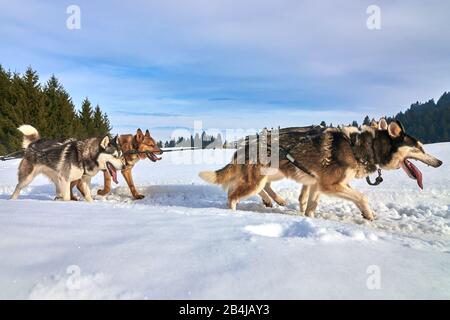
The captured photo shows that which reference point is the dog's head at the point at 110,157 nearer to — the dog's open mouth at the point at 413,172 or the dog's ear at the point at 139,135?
the dog's ear at the point at 139,135

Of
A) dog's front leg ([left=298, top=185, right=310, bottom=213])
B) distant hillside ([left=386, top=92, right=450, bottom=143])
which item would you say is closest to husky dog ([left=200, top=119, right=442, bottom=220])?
dog's front leg ([left=298, top=185, right=310, bottom=213])

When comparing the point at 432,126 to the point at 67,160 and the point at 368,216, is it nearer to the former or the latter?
the point at 368,216

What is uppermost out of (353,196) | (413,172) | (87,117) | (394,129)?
(87,117)

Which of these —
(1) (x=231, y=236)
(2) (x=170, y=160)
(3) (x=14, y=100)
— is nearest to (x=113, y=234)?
(1) (x=231, y=236)

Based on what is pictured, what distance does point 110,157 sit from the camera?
786 centimetres

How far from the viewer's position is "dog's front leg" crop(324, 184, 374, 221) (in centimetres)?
570

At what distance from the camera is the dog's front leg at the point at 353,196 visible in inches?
224

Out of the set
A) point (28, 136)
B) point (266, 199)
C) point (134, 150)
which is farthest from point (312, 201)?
point (28, 136)

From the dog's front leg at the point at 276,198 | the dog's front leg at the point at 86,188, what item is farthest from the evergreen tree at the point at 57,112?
the dog's front leg at the point at 276,198

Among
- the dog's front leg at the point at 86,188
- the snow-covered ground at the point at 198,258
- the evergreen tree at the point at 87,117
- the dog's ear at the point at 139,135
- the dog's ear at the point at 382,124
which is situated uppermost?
the evergreen tree at the point at 87,117

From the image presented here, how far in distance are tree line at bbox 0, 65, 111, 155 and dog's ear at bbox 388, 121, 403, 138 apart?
3089cm

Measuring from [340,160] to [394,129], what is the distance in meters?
1.05

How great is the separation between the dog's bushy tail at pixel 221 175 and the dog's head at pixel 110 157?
7.74 ft
